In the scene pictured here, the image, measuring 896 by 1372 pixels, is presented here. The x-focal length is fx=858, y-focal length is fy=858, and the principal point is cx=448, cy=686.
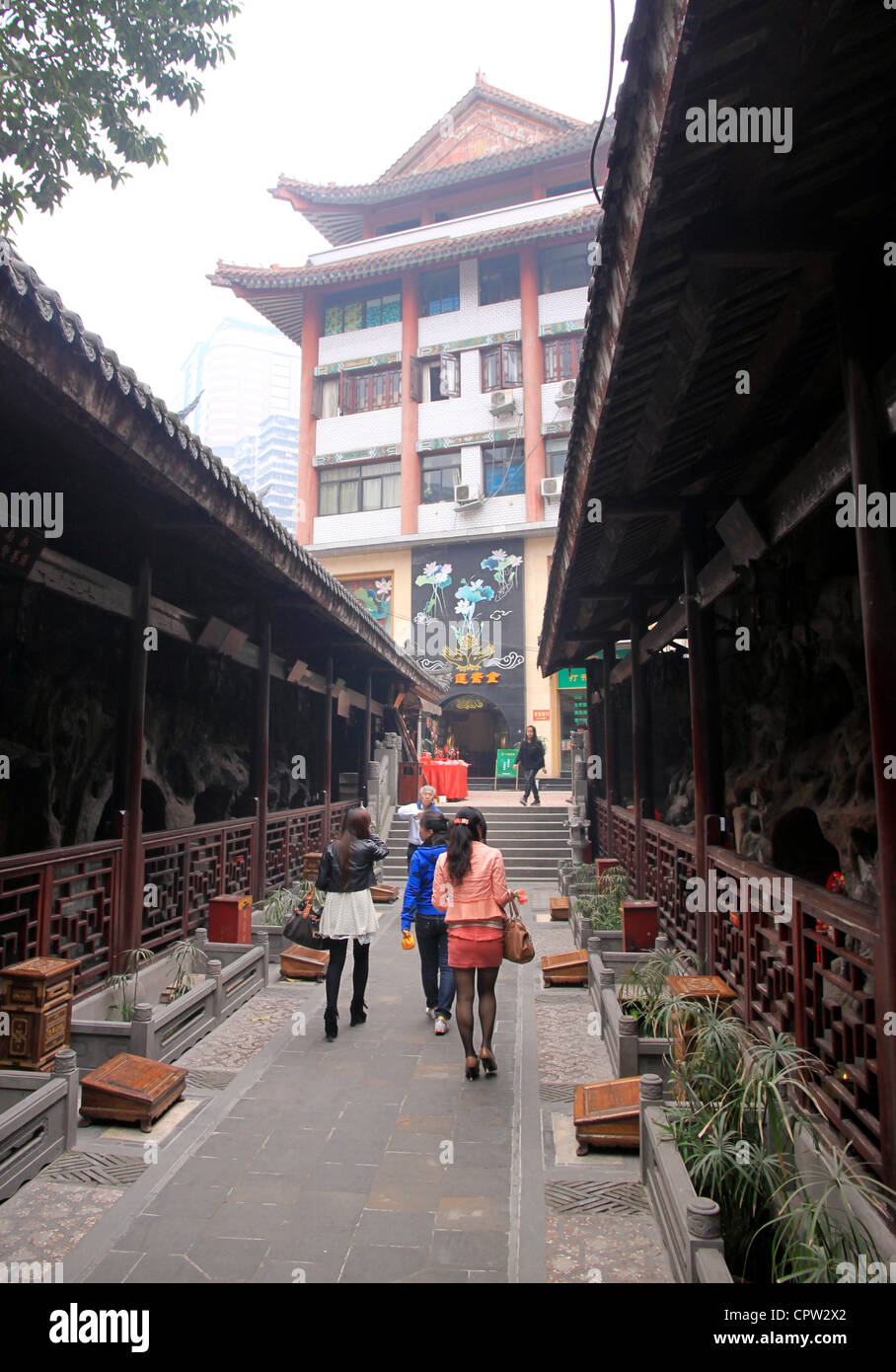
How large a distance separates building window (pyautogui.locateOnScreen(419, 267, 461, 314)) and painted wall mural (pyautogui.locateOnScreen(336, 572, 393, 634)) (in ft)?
28.2

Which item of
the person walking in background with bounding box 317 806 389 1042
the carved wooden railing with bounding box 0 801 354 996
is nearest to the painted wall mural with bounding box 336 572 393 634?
the carved wooden railing with bounding box 0 801 354 996

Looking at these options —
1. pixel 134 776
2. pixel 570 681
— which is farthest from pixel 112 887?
pixel 570 681

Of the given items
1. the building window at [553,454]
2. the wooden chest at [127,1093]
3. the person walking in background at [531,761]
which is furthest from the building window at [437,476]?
the wooden chest at [127,1093]

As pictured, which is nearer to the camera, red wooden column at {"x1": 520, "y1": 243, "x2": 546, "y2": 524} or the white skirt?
the white skirt

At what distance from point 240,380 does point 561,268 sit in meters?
64.6

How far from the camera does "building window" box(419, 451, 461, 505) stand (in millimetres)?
26531

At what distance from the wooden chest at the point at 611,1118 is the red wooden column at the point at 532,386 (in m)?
22.2

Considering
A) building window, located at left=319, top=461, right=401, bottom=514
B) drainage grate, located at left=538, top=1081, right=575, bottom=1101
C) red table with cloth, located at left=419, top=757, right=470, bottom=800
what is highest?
building window, located at left=319, top=461, right=401, bottom=514

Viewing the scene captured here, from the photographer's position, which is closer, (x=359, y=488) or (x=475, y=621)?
(x=475, y=621)

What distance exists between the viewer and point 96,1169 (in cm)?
382

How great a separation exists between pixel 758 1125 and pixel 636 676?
5.75 meters

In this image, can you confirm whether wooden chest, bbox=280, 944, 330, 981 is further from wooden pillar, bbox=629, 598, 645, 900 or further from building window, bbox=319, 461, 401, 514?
building window, bbox=319, 461, 401, 514

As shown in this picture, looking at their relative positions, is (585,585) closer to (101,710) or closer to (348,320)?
(101,710)

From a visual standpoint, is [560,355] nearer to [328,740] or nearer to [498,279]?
[498,279]
